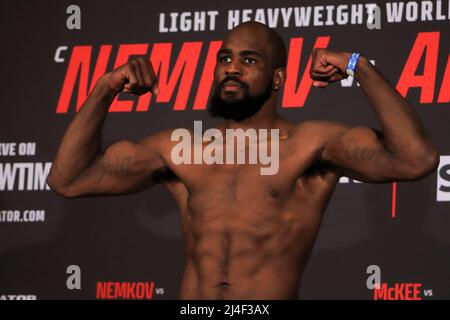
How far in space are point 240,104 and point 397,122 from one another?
17.5 inches

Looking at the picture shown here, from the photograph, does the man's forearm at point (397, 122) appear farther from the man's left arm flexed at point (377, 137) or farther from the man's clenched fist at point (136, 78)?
the man's clenched fist at point (136, 78)

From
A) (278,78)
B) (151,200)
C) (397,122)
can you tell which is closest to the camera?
(397,122)

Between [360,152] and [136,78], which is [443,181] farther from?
[136,78]

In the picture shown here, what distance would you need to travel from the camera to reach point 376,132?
7.88 ft

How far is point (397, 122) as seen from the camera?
229 centimetres

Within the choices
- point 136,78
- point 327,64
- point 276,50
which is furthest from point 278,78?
point 136,78

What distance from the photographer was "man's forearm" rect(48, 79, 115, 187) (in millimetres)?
2504

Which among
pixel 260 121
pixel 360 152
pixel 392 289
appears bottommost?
pixel 392 289

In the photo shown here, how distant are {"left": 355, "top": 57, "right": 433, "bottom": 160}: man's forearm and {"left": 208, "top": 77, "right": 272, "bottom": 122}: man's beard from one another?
0.34 m

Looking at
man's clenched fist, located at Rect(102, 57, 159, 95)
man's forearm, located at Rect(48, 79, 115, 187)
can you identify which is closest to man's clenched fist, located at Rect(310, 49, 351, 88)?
man's clenched fist, located at Rect(102, 57, 159, 95)

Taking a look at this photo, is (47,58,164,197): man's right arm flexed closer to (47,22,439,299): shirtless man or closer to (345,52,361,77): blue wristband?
(47,22,439,299): shirtless man

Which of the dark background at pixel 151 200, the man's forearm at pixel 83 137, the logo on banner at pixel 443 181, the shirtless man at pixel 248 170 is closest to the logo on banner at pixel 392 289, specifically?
the dark background at pixel 151 200

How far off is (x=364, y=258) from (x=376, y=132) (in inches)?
31.9

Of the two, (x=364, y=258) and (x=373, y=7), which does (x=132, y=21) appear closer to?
(x=373, y=7)
